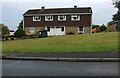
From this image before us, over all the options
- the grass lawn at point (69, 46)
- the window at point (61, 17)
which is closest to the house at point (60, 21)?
the window at point (61, 17)

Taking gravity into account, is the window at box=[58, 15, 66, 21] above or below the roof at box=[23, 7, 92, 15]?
below

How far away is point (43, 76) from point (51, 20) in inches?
2185

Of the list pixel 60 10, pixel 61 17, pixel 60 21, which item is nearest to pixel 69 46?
pixel 60 21

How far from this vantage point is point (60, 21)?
64.4 meters

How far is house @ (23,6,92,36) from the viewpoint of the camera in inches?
2474

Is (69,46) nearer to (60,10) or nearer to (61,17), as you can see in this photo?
(61,17)

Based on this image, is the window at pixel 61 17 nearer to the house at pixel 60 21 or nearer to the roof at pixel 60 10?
the house at pixel 60 21

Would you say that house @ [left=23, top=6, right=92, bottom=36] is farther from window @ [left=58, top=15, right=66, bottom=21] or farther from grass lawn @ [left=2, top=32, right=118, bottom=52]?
grass lawn @ [left=2, top=32, right=118, bottom=52]

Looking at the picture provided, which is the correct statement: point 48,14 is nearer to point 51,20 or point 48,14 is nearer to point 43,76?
point 51,20

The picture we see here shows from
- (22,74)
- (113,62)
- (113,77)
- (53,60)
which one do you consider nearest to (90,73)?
(113,77)

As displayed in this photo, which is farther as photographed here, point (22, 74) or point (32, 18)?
point (32, 18)

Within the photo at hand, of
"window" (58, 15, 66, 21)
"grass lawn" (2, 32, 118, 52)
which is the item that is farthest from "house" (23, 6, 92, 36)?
"grass lawn" (2, 32, 118, 52)

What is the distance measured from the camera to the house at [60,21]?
62.8 m

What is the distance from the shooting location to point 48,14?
65.4m
